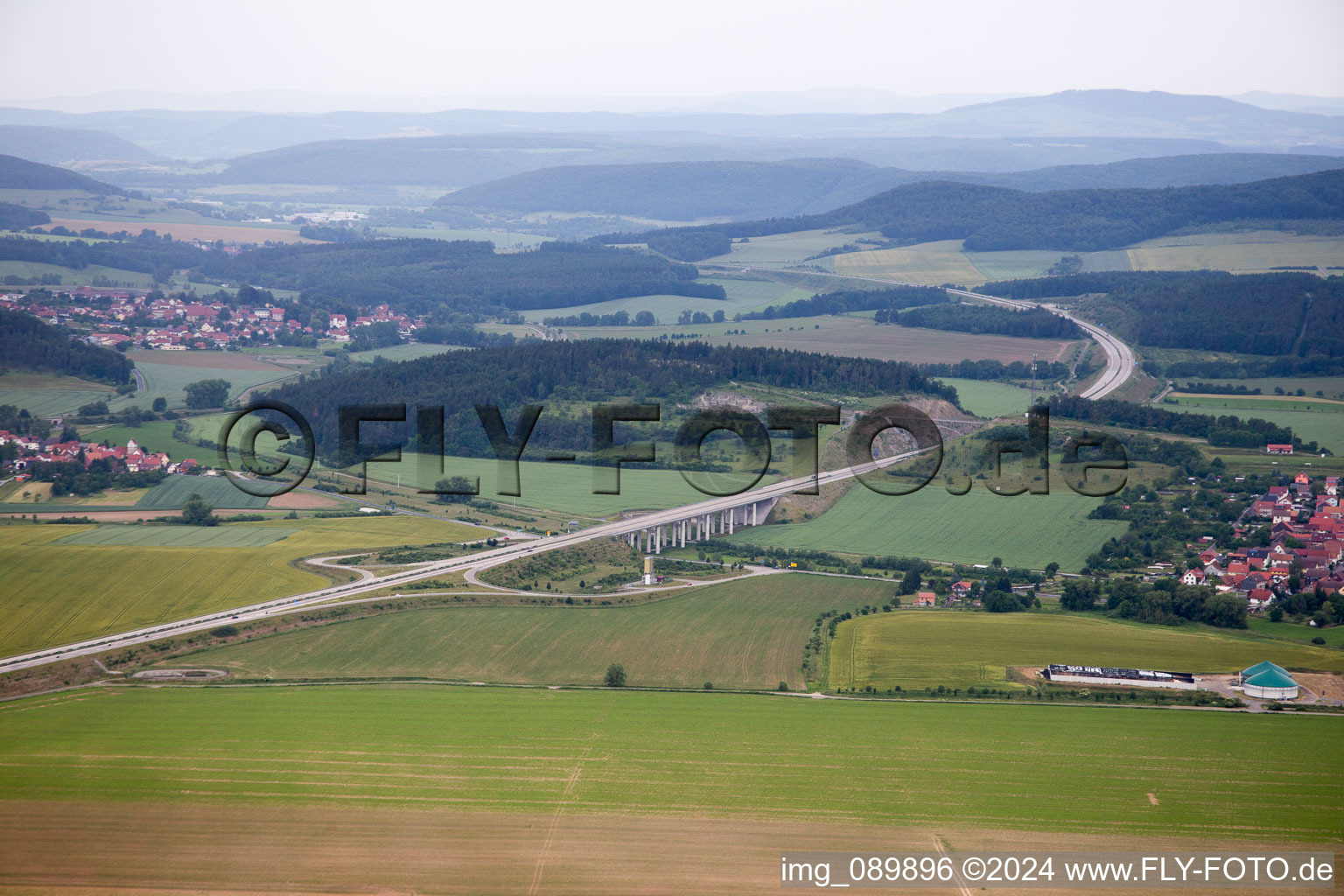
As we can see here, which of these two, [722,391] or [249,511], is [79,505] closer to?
[249,511]

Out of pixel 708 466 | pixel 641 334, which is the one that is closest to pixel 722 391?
pixel 708 466

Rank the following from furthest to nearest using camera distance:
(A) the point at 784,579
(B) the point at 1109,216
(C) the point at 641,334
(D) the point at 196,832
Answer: (B) the point at 1109,216 < (C) the point at 641,334 < (A) the point at 784,579 < (D) the point at 196,832

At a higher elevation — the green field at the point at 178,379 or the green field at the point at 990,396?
the green field at the point at 990,396

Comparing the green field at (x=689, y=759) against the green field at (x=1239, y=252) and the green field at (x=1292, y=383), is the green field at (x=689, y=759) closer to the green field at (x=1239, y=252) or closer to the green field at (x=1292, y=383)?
the green field at (x=1292, y=383)

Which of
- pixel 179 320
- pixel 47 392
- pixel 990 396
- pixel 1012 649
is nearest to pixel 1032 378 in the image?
pixel 990 396

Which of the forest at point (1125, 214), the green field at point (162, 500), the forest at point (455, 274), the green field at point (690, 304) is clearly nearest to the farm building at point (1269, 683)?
the green field at point (162, 500)

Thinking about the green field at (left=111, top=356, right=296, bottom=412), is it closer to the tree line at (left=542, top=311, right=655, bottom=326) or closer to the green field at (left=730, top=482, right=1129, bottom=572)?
the tree line at (left=542, top=311, right=655, bottom=326)

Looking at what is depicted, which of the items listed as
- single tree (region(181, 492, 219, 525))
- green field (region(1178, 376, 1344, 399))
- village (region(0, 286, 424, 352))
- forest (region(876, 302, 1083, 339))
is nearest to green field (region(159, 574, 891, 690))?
single tree (region(181, 492, 219, 525))
